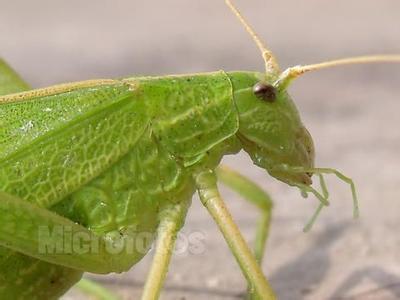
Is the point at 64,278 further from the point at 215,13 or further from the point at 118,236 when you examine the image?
the point at 215,13

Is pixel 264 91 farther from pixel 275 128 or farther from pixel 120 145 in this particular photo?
pixel 120 145

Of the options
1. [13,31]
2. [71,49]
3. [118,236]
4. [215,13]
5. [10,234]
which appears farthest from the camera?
[215,13]

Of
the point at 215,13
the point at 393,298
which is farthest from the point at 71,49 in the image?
the point at 393,298

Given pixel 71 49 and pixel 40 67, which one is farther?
pixel 71 49

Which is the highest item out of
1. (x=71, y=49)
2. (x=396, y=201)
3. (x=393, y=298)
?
(x=393, y=298)

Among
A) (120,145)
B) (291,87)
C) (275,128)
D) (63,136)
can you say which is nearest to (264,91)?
(275,128)

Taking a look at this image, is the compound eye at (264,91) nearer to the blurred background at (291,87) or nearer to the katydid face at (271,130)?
the katydid face at (271,130)
